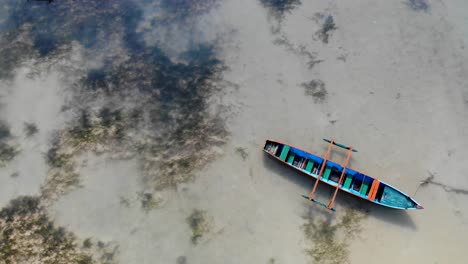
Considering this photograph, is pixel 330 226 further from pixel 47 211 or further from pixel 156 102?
pixel 47 211

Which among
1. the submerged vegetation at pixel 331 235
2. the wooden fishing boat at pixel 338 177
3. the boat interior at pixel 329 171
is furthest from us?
the boat interior at pixel 329 171

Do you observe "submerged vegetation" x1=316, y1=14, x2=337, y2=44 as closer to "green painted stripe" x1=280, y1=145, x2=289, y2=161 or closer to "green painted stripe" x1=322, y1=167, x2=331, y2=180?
"green painted stripe" x1=280, y1=145, x2=289, y2=161

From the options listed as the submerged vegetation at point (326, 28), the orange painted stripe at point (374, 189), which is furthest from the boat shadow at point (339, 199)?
the submerged vegetation at point (326, 28)

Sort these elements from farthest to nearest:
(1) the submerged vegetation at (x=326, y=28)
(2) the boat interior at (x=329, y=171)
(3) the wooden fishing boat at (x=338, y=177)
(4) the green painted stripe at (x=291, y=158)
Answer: (1) the submerged vegetation at (x=326, y=28) < (4) the green painted stripe at (x=291, y=158) < (2) the boat interior at (x=329, y=171) < (3) the wooden fishing boat at (x=338, y=177)

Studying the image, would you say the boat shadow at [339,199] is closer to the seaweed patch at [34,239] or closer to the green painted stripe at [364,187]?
the green painted stripe at [364,187]

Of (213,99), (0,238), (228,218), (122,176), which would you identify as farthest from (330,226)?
(0,238)

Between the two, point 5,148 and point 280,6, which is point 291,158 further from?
point 5,148
